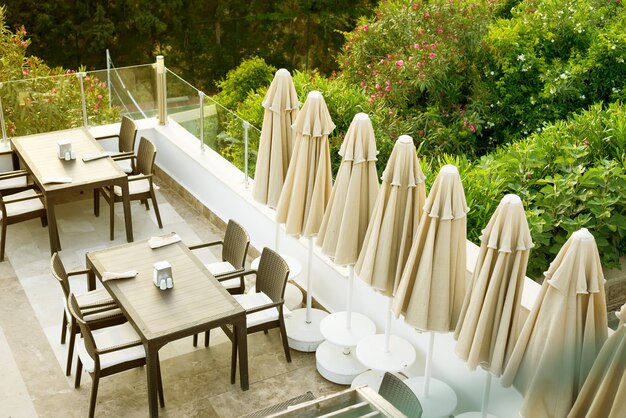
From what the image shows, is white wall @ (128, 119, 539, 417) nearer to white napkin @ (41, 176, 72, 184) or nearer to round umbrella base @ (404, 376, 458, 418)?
round umbrella base @ (404, 376, 458, 418)

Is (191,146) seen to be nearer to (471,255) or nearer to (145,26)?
(471,255)

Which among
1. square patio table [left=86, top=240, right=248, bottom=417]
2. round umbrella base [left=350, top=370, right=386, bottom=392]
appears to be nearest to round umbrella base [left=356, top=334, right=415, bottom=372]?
round umbrella base [left=350, top=370, right=386, bottom=392]

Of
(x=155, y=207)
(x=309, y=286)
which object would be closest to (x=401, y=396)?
(x=309, y=286)

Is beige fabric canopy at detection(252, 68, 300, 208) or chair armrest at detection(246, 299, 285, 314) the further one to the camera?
beige fabric canopy at detection(252, 68, 300, 208)

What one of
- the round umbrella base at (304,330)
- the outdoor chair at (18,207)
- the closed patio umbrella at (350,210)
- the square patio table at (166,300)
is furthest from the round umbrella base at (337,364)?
the outdoor chair at (18,207)

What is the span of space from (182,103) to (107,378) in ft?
14.5

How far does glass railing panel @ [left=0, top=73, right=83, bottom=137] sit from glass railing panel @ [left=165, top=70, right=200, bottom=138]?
109 cm

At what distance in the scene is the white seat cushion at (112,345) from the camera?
5906 millimetres

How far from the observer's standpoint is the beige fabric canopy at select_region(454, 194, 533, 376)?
464cm

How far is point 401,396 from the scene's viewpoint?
5.23 meters

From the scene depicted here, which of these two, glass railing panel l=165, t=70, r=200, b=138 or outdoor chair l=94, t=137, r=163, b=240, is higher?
glass railing panel l=165, t=70, r=200, b=138

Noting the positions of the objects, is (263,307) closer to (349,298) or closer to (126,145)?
(349,298)

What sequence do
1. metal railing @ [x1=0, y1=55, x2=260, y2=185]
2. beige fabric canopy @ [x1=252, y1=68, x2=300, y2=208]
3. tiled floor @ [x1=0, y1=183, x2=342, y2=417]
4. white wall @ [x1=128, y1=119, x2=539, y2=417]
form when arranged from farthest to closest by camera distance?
metal railing @ [x1=0, y1=55, x2=260, y2=185] → beige fabric canopy @ [x1=252, y1=68, x2=300, y2=208] → tiled floor @ [x1=0, y1=183, x2=342, y2=417] → white wall @ [x1=128, y1=119, x2=539, y2=417]

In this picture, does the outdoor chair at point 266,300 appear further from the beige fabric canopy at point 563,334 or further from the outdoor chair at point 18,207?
the outdoor chair at point 18,207
